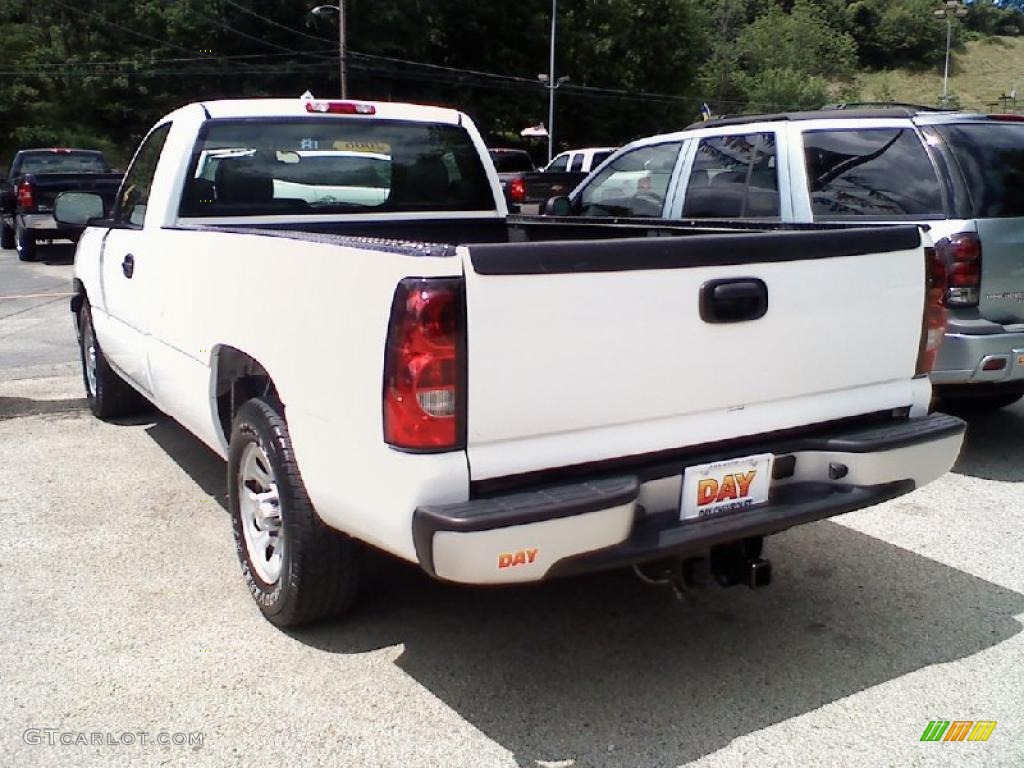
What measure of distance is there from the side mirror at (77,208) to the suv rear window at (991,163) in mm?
4864

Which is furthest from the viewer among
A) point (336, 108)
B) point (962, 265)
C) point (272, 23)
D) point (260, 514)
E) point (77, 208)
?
point (272, 23)

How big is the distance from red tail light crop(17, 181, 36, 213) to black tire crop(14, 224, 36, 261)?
1.28ft

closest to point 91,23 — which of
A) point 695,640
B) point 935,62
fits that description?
point 695,640

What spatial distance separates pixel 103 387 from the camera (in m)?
6.38

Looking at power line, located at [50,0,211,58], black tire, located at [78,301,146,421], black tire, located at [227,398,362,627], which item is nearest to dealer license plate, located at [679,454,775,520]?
black tire, located at [227,398,362,627]

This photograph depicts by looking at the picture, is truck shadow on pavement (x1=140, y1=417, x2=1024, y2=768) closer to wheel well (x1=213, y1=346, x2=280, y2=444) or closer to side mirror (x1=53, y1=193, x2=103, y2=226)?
wheel well (x1=213, y1=346, x2=280, y2=444)

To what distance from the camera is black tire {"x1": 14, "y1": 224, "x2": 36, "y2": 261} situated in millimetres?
16703

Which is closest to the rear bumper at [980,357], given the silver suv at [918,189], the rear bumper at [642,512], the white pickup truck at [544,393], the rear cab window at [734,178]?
the silver suv at [918,189]

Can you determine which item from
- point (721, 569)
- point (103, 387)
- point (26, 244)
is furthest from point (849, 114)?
point (26, 244)

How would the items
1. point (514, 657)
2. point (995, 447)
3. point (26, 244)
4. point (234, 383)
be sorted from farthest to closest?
point (26, 244)
point (995, 447)
point (234, 383)
point (514, 657)

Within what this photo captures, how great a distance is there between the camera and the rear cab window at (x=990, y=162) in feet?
17.9

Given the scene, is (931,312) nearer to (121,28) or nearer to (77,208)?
(77,208)

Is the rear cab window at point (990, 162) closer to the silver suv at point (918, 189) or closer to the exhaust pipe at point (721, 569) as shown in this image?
the silver suv at point (918, 189)

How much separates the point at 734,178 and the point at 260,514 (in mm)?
4259
